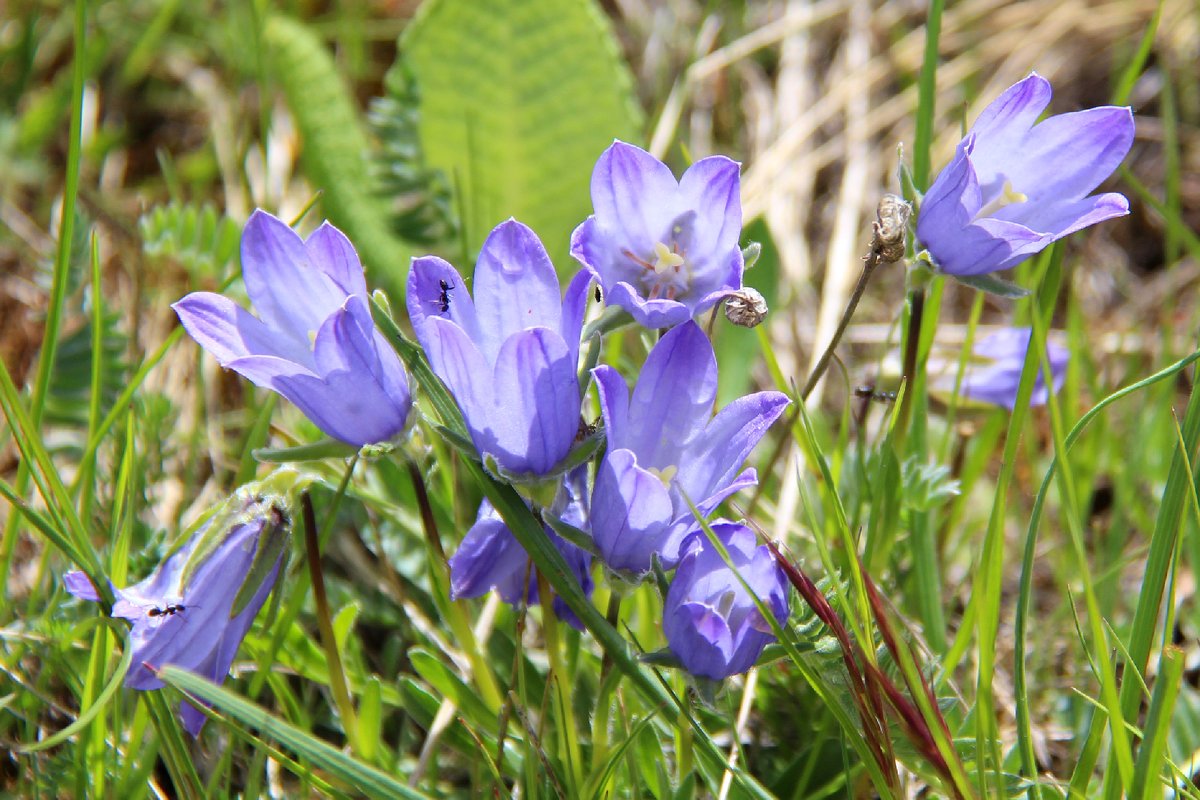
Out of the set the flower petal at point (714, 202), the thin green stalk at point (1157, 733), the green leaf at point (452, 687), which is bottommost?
the green leaf at point (452, 687)

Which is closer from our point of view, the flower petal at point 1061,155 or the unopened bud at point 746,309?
the unopened bud at point 746,309

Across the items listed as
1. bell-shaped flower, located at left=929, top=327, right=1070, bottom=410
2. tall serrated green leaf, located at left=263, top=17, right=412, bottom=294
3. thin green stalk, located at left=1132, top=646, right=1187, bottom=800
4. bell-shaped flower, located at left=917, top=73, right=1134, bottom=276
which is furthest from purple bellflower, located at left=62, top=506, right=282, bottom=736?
tall serrated green leaf, located at left=263, top=17, right=412, bottom=294

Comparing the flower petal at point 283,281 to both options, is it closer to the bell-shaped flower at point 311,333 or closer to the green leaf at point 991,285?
the bell-shaped flower at point 311,333

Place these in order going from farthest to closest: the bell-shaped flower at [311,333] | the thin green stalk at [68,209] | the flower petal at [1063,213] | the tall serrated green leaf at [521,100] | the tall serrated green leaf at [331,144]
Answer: the tall serrated green leaf at [331,144] → the tall serrated green leaf at [521,100] → the thin green stalk at [68,209] → the flower petal at [1063,213] → the bell-shaped flower at [311,333]

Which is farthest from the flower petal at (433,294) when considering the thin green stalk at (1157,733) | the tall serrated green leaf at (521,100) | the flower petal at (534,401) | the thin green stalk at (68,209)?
the tall serrated green leaf at (521,100)

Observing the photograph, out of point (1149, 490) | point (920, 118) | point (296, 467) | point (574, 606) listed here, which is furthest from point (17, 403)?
point (1149, 490)
